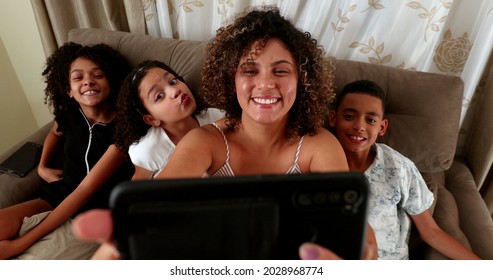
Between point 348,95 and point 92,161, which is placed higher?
point 348,95

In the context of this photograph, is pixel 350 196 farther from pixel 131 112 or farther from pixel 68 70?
pixel 68 70

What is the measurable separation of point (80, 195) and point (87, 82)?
410 mm

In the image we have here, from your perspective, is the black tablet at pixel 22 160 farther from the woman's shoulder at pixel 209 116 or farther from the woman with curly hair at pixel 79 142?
the woman's shoulder at pixel 209 116

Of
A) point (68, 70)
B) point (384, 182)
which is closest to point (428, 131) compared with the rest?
point (384, 182)

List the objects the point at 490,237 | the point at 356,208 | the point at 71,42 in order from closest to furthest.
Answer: the point at 356,208
the point at 490,237
the point at 71,42

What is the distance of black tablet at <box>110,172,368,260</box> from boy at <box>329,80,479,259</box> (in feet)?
1.66

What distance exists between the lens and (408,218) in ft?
3.30

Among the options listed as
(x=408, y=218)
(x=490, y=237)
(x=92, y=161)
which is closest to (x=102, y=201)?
(x=92, y=161)

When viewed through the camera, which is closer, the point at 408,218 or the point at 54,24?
the point at 408,218

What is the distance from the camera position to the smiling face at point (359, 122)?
3.09 ft

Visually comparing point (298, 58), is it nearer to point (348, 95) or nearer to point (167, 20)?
point (348, 95)

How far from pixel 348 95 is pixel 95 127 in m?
0.93

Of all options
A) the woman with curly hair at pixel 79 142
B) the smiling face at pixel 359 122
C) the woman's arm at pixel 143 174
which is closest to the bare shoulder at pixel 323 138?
the smiling face at pixel 359 122

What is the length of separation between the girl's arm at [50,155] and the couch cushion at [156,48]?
1.33 feet
